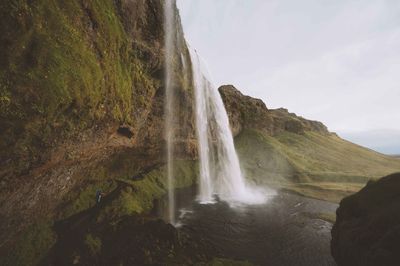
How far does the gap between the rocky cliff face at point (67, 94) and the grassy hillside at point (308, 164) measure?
31.9m

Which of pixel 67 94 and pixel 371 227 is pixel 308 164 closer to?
pixel 371 227

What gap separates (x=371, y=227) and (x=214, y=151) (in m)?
33.6

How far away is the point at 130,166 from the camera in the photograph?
104ft

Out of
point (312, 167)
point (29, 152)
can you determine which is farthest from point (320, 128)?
point (29, 152)

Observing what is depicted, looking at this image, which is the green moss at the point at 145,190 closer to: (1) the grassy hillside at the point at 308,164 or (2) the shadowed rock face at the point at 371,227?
(1) the grassy hillside at the point at 308,164

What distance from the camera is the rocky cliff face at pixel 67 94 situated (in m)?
12.4

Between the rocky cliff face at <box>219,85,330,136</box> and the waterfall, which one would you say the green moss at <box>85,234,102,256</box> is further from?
the rocky cliff face at <box>219,85,330,136</box>

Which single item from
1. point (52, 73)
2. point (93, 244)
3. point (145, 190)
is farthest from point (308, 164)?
point (52, 73)

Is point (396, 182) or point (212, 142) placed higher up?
point (212, 142)

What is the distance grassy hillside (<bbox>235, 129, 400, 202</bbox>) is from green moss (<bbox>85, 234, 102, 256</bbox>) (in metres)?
33.3

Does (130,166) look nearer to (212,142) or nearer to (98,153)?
(98,153)

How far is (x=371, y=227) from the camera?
12.6 m

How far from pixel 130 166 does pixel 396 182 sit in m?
26.7

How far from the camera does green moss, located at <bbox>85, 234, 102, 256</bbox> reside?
658 inches
